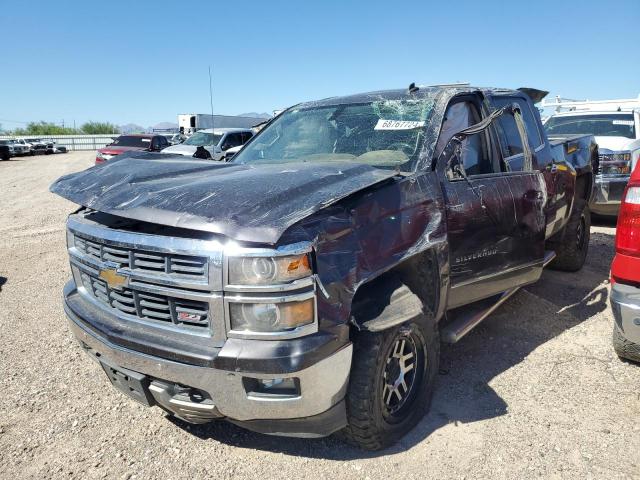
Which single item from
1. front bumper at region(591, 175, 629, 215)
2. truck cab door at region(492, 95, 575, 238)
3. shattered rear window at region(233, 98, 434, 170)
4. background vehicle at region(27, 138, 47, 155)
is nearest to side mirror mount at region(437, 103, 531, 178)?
shattered rear window at region(233, 98, 434, 170)

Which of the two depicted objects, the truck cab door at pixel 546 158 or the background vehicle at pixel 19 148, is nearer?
the truck cab door at pixel 546 158

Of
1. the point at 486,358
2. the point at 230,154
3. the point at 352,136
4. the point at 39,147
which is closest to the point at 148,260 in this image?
the point at 352,136

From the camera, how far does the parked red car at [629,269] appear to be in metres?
2.97

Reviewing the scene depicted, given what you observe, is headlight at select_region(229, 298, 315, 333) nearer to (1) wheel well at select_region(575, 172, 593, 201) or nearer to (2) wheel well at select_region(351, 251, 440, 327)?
(2) wheel well at select_region(351, 251, 440, 327)

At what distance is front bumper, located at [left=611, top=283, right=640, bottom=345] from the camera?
294cm

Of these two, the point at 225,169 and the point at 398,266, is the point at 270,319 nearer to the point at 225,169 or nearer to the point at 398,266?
the point at 398,266

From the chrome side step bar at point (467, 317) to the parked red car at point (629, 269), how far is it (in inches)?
34.3

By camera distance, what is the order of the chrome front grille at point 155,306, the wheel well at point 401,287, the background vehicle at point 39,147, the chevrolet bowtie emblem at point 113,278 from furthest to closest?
the background vehicle at point 39,147
the wheel well at point 401,287
the chevrolet bowtie emblem at point 113,278
the chrome front grille at point 155,306

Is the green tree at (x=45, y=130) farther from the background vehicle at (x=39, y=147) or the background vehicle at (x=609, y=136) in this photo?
the background vehicle at (x=609, y=136)

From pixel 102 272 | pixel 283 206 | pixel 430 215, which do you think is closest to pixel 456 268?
pixel 430 215

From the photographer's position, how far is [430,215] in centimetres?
292

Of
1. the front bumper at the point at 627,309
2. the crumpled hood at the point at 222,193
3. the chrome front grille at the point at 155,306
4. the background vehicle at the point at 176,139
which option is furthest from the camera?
the background vehicle at the point at 176,139

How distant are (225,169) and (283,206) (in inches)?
47.7

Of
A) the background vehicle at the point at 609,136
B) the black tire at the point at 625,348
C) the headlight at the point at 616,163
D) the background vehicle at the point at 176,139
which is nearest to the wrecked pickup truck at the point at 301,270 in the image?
the black tire at the point at 625,348
